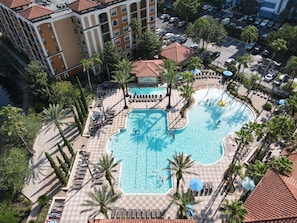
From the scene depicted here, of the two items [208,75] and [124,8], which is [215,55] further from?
[124,8]

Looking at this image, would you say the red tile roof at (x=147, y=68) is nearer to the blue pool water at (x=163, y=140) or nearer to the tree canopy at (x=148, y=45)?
the tree canopy at (x=148, y=45)

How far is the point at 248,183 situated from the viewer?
3775cm


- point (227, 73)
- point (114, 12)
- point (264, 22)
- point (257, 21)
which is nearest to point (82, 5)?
point (114, 12)

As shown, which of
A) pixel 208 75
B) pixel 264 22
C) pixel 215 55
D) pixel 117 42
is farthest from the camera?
pixel 264 22

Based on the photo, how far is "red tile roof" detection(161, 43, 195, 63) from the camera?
216 feet

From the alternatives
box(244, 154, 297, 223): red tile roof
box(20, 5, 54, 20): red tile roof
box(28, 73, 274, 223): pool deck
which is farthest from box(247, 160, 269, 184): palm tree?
box(20, 5, 54, 20): red tile roof

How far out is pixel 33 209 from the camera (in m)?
39.5

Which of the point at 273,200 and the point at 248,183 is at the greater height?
the point at 273,200

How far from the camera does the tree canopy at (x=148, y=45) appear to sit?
212ft

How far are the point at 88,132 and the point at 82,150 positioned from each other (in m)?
4.93

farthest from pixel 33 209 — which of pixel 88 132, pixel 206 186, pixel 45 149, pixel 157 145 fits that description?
pixel 206 186

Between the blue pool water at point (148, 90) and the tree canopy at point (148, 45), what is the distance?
1054cm

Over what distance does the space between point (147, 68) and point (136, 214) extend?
121ft

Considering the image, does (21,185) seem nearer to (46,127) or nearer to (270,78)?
(46,127)
